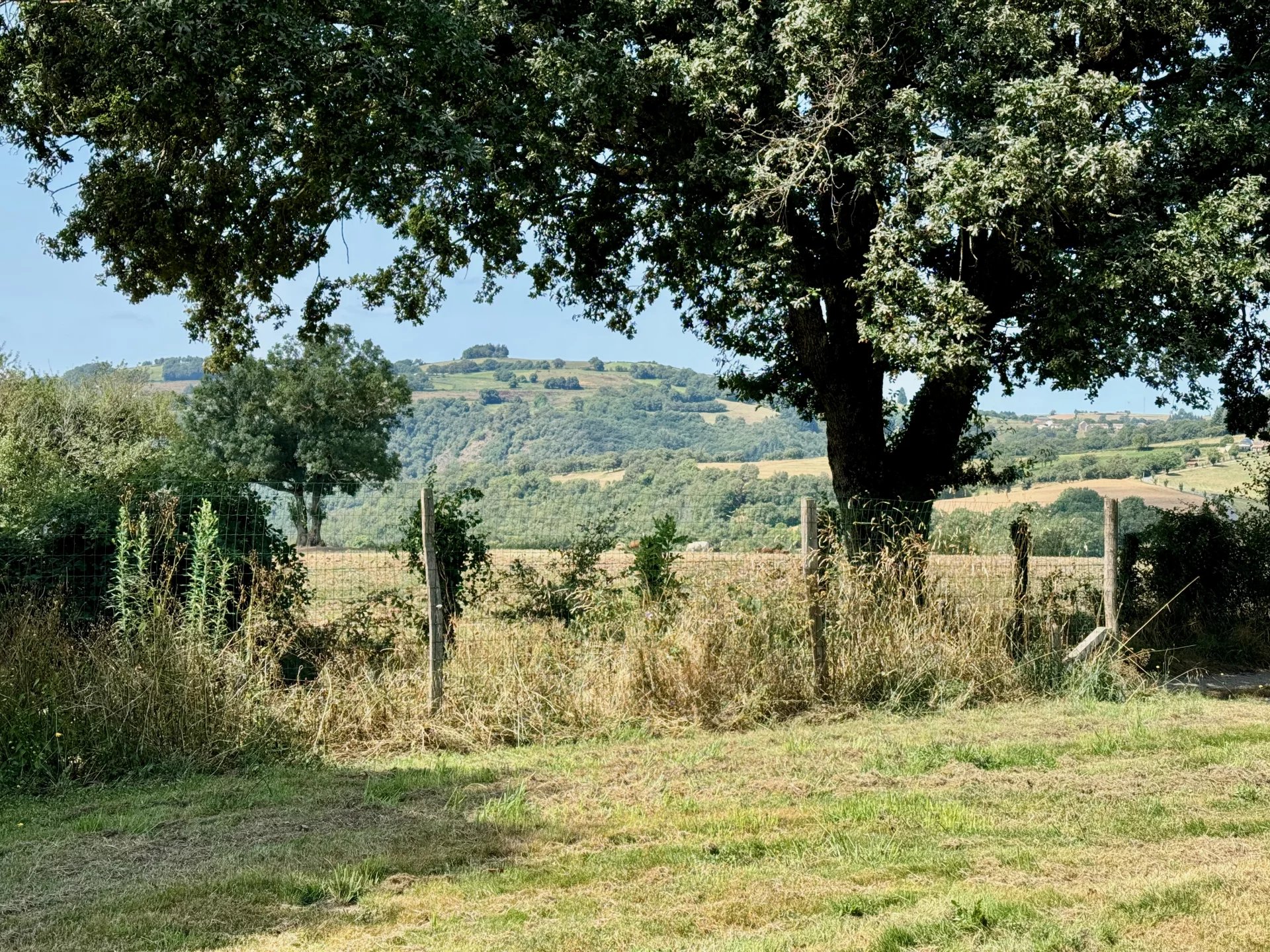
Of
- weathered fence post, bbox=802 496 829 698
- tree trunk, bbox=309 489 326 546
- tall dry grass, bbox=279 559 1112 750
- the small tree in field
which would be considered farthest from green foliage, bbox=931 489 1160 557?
the small tree in field

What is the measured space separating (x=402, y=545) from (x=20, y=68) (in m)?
8.49

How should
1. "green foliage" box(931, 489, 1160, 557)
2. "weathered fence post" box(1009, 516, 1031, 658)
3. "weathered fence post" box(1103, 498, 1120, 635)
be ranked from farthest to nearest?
1. "weathered fence post" box(1103, 498, 1120, 635)
2. "green foliage" box(931, 489, 1160, 557)
3. "weathered fence post" box(1009, 516, 1031, 658)

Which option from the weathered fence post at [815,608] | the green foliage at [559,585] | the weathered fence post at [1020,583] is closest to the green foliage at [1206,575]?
the weathered fence post at [1020,583]

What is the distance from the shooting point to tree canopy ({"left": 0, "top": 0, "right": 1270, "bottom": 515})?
1239cm

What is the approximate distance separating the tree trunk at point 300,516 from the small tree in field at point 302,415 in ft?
165

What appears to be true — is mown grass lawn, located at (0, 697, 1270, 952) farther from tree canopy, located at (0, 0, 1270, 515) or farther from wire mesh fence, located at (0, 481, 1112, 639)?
tree canopy, located at (0, 0, 1270, 515)

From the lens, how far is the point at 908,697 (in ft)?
35.3

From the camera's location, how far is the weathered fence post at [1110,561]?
1242 cm

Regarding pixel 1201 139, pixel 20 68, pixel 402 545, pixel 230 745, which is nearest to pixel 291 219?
pixel 20 68

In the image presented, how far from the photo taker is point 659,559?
11.1 meters

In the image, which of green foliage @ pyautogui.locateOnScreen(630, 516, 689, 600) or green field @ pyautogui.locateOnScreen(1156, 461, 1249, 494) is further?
green field @ pyautogui.locateOnScreen(1156, 461, 1249, 494)

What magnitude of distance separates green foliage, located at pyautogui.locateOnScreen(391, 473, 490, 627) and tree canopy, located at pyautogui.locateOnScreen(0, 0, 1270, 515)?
4.14 meters

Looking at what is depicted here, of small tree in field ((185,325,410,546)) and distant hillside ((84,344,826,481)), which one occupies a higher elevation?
distant hillside ((84,344,826,481))

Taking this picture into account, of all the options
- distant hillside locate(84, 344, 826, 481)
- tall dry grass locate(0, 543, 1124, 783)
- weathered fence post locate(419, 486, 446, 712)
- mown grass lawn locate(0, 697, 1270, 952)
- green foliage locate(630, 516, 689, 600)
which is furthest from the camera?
distant hillside locate(84, 344, 826, 481)
